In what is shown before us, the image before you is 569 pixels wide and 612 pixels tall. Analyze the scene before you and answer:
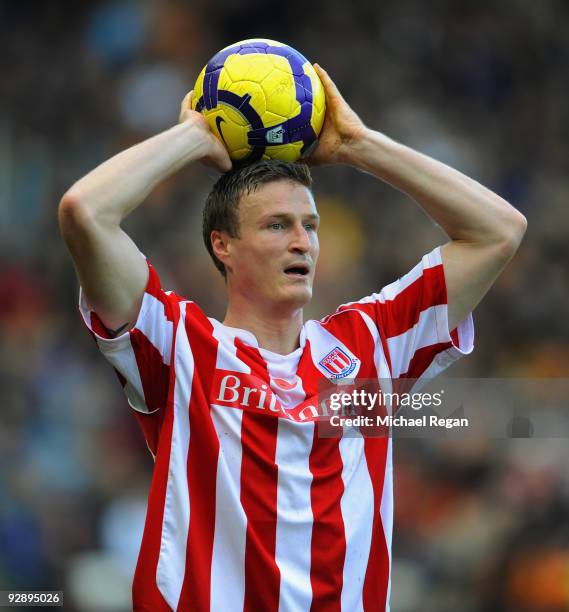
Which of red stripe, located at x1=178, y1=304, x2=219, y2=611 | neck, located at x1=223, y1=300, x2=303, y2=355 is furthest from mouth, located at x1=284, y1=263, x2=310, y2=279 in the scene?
red stripe, located at x1=178, y1=304, x2=219, y2=611

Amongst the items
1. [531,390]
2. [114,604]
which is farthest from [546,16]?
[114,604]

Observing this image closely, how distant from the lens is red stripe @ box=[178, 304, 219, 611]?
2.90 m

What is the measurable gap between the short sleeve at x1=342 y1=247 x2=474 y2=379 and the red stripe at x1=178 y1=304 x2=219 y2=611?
2.00 ft

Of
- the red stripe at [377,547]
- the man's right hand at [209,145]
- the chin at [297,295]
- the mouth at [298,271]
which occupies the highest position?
the man's right hand at [209,145]

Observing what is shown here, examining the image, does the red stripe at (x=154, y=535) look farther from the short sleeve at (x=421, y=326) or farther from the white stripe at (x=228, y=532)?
the short sleeve at (x=421, y=326)

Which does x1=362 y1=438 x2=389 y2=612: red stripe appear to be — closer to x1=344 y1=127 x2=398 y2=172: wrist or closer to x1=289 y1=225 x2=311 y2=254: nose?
x1=289 y1=225 x2=311 y2=254: nose

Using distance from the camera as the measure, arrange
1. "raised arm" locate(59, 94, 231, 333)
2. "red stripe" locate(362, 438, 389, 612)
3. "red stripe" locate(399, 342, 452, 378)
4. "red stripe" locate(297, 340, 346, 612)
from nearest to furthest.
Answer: "raised arm" locate(59, 94, 231, 333)
"red stripe" locate(297, 340, 346, 612)
"red stripe" locate(362, 438, 389, 612)
"red stripe" locate(399, 342, 452, 378)

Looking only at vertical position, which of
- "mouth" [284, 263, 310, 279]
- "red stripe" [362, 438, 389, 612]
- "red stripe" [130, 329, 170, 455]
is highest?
"mouth" [284, 263, 310, 279]

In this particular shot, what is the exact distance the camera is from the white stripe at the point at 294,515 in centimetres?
295

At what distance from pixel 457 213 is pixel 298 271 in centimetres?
55

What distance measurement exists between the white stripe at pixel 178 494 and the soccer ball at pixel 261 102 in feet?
2.19

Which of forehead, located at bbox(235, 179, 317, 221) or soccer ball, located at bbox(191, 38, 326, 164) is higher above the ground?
soccer ball, located at bbox(191, 38, 326, 164)

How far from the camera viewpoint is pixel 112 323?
9.78ft

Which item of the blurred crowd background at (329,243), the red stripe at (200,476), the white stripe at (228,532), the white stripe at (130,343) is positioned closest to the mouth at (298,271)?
the red stripe at (200,476)
